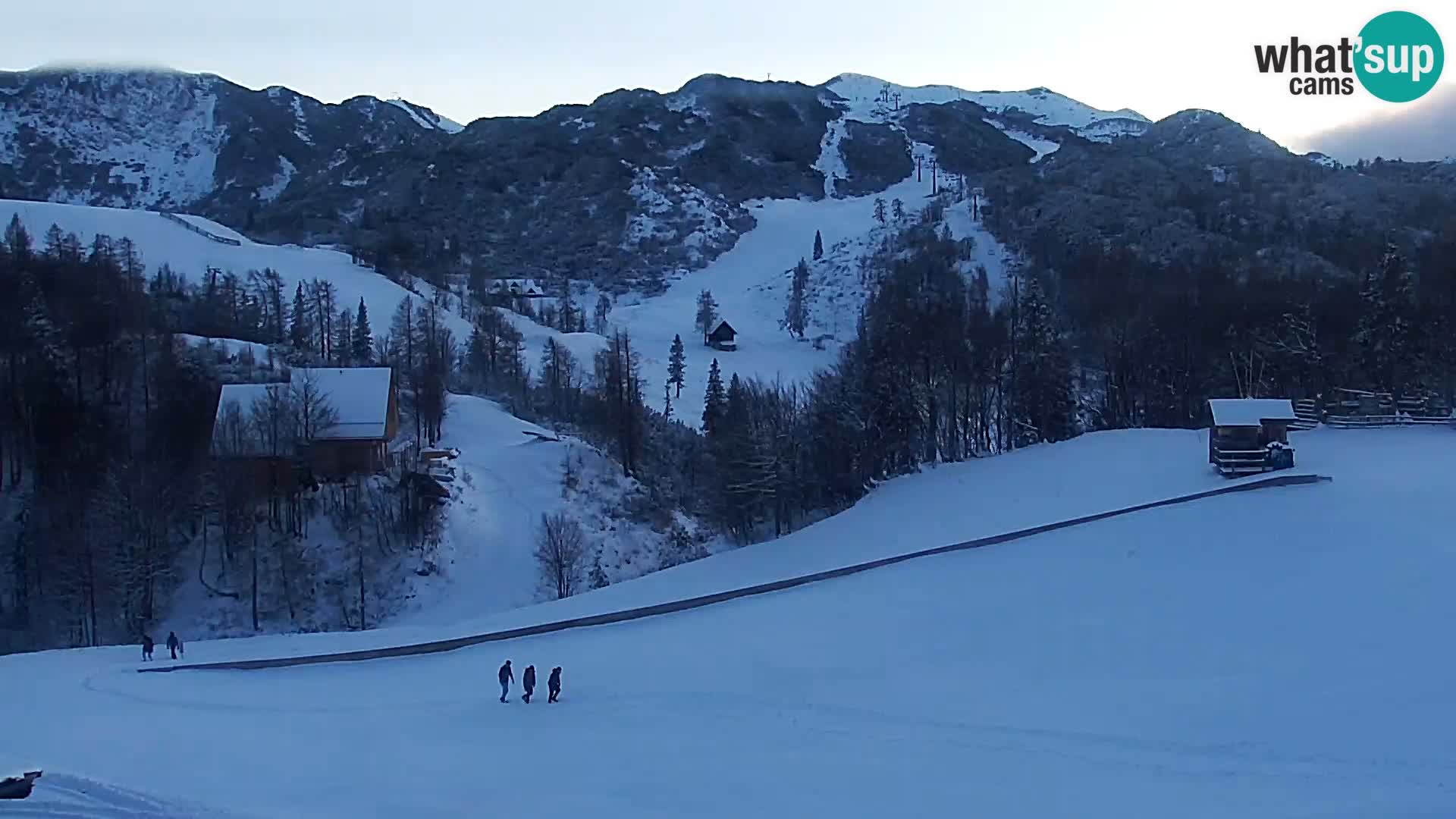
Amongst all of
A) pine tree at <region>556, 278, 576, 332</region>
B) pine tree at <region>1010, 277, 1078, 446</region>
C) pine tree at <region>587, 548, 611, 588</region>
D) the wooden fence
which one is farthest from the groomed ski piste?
pine tree at <region>556, 278, 576, 332</region>

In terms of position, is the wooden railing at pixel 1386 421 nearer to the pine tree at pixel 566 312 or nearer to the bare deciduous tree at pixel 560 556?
the bare deciduous tree at pixel 560 556

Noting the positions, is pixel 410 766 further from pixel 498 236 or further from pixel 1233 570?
pixel 498 236

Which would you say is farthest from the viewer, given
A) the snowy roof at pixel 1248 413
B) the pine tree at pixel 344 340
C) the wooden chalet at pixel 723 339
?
the wooden chalet at pixel 723 339

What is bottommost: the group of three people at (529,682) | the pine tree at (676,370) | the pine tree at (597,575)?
the pine tree at (597,575)

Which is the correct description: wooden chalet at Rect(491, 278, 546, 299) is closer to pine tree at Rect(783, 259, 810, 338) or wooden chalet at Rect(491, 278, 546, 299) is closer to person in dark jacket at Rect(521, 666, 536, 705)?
pine tree at Rect(783, 259, 810, 338)

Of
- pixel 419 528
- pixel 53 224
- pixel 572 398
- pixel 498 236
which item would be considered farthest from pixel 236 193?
pixel 419 528

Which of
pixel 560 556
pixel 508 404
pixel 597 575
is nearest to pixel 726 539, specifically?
pixel 597 575

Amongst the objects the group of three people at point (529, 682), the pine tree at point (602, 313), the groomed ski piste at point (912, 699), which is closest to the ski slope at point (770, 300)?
the pine tree at point (602, 313)

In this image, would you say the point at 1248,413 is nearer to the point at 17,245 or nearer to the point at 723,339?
the point at 17,245
